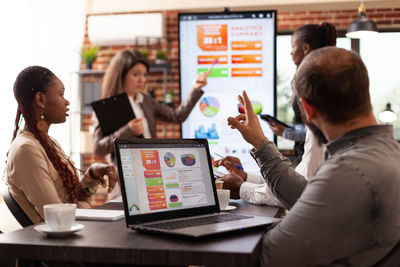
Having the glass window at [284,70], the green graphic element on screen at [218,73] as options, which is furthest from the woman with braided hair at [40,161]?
the glass window at [284,70]

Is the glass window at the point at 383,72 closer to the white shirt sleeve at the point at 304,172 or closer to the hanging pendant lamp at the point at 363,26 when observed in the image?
the hanging pendant lamp at the point at 363,26

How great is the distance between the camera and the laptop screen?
145 cm

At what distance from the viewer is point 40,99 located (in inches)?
90.7

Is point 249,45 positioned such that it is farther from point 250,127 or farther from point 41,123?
point 250,127

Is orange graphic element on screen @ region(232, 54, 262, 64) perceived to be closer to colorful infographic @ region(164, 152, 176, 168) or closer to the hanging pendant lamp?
the hanging pendant lamp

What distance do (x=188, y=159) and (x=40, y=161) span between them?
2.32ft

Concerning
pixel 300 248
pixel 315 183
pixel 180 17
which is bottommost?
pixel 300 248

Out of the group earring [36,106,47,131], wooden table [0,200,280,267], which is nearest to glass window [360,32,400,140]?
earring [36,106,47,131]

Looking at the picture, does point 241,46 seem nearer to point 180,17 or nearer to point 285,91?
point 180,17

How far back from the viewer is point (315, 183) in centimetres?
116

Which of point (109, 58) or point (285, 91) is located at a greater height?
point (109, 58)

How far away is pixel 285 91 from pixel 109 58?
7.09 ft

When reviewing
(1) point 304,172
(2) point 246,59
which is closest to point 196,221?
(1) point 304,172

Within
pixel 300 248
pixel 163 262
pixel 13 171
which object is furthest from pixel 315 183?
pixel 13 171
